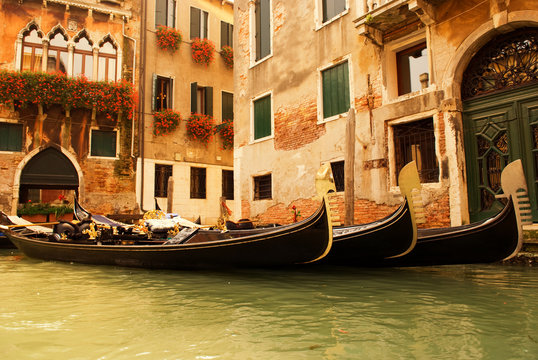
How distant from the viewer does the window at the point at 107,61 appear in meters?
12.0

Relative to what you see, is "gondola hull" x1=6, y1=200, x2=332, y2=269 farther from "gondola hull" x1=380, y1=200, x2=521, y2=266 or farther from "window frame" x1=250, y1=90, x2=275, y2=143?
"window frame" x1=250, y1=90, x2=275, y2=143

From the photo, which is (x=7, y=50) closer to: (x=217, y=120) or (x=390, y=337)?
(x=217, y=120)

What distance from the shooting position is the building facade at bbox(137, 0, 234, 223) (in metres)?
12.3

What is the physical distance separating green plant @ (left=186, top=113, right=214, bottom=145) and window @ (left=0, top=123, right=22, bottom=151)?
4.53m

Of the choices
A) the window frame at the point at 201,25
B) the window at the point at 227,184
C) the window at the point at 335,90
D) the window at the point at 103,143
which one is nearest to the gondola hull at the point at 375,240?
the window at the point at 335,90

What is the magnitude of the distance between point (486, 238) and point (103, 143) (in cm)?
1045

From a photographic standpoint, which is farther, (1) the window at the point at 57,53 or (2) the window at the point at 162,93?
(2) the window at the point at 162,93

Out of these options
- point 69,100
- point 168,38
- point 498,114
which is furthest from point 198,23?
point 498,114

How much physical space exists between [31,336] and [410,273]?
362cm

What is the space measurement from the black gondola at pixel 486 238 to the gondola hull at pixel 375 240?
0.79 feet

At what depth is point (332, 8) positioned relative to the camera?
798 centimetres

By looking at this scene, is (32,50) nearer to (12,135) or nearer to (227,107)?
(12,135)

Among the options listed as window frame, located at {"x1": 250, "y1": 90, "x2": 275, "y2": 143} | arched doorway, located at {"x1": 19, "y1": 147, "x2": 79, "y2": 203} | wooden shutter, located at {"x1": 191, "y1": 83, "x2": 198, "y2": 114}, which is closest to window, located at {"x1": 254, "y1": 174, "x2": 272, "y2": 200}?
window frame, located at {"x1": 250, "y1": 90, "x2": 275, "y2": 143}

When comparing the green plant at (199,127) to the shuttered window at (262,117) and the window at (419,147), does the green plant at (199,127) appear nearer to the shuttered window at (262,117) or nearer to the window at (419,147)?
the shuttered window at (262,117)
